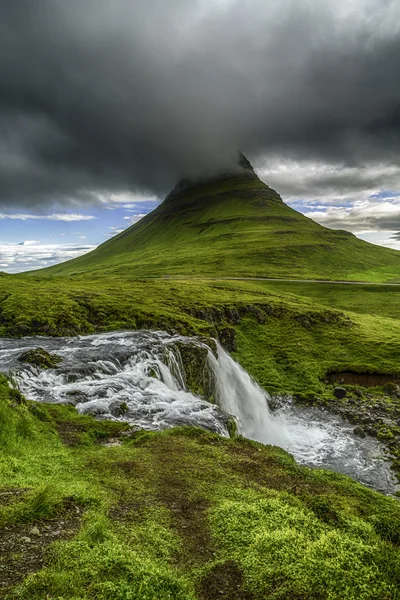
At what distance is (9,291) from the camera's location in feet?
185

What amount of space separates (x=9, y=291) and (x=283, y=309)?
49648 millimetres

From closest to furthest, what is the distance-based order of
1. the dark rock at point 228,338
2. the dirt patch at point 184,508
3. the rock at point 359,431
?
the dirt patch at point 184,508 → the rock at point 359,431 → the dark rock at point 228,338

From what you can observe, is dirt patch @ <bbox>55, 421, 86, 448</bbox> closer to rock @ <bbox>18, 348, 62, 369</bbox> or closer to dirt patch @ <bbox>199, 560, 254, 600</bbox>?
dirt patch @ <bbox>199, 560, 254, 600</bbox>

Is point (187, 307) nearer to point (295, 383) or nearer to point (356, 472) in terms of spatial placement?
point (295, 383)

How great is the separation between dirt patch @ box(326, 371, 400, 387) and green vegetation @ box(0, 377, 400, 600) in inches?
1382

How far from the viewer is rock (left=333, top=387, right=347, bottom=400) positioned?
43531 mm

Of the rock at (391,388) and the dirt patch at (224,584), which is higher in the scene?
the dirt patch at (224,584)

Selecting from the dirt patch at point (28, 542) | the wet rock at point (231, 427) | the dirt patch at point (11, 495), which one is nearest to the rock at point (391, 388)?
the wet rock at point (231, 427)

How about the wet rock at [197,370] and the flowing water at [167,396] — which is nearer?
the flowing water at [167,396]

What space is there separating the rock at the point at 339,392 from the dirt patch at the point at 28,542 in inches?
1574

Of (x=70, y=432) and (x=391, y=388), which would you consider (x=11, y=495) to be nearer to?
(x=70, y=432)

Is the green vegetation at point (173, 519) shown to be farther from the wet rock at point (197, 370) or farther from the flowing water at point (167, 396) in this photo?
the wet rock at point (197, 370)

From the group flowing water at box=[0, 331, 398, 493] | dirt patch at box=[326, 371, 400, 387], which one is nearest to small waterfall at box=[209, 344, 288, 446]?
flowing water at box=[0, 331, 398, 493]

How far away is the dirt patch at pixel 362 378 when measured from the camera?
1827 inches
